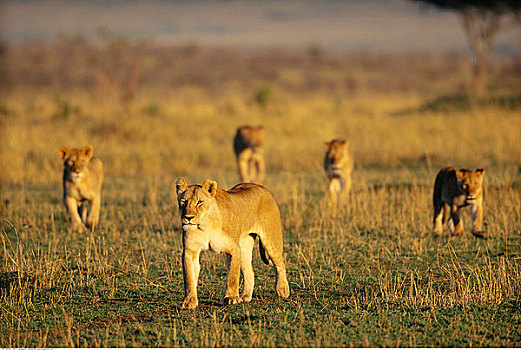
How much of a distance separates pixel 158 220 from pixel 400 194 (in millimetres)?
4310

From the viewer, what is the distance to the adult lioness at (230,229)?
243 inches

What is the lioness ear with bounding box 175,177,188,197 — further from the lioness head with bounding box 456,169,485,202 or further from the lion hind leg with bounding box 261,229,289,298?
the lioness head with bounding box 456,169,485,202

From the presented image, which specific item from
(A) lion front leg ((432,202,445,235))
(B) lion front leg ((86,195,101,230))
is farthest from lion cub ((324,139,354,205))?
(B) lion front leg ((86,195,101,230))

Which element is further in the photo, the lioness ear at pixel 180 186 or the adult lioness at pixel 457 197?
the adult lioness at pixel 457 197

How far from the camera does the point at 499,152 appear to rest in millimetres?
17297

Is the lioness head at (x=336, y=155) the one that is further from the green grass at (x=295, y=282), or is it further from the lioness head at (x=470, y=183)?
the lioness head at (x=470, y=183)

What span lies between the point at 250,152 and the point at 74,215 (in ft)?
18.1

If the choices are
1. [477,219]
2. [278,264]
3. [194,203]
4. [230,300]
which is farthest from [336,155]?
[194,203]

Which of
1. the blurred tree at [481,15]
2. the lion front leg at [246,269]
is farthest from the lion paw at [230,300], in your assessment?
the blurred tree at [481,15]

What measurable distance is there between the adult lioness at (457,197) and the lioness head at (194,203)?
4491mm

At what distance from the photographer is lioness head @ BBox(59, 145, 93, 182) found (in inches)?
408

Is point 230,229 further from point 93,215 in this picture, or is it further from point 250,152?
point 250,152

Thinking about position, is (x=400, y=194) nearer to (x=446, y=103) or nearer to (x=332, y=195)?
(x=332, y=195)

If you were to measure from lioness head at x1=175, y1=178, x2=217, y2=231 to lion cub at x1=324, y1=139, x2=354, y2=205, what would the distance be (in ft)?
20.4
